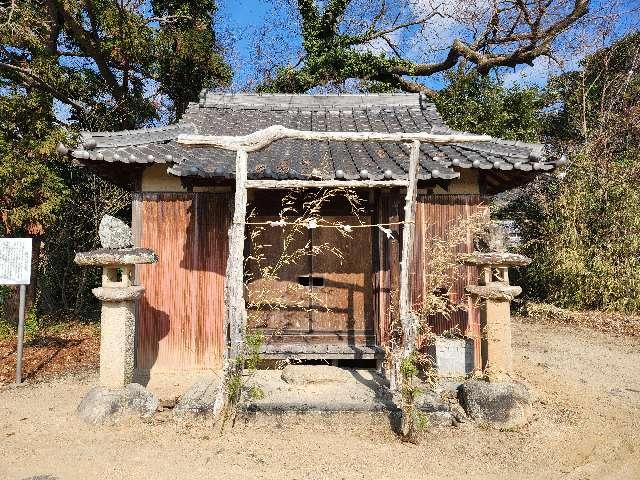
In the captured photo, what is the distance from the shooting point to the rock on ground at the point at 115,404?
15.9 feet

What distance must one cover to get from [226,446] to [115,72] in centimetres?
1234

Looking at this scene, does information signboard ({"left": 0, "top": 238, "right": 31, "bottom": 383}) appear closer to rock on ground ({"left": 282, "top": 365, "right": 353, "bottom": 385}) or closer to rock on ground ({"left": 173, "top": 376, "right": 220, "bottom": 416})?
rock on ground ({"left": 173, "top": 376, "right": 220, "bottom": 416})

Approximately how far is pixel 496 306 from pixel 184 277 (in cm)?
456

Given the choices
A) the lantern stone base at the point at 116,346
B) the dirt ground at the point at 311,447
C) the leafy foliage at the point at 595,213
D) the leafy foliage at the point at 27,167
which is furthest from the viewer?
the leafy foliage at the point at 595,213

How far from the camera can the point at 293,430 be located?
15.4ft

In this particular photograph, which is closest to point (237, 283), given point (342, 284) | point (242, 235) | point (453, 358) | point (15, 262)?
point (242, 235)

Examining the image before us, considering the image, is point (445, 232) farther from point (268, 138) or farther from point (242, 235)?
point (242, 235)

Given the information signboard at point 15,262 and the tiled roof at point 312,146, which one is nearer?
the tiled roof at point 312,146

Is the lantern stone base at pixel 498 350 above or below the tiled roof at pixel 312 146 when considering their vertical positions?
below

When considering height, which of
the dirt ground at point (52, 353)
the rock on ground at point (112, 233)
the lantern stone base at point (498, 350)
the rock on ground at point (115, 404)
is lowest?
the dirt ground at point (52, 353)

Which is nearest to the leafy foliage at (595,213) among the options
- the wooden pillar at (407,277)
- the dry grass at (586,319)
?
the dry grass at (586,319)

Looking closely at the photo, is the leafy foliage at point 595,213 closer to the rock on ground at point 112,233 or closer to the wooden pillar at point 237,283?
the wooden pillar at point 237,283

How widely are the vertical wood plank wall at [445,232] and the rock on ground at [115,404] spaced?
13.6 feet

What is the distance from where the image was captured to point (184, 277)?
22.1 ft
